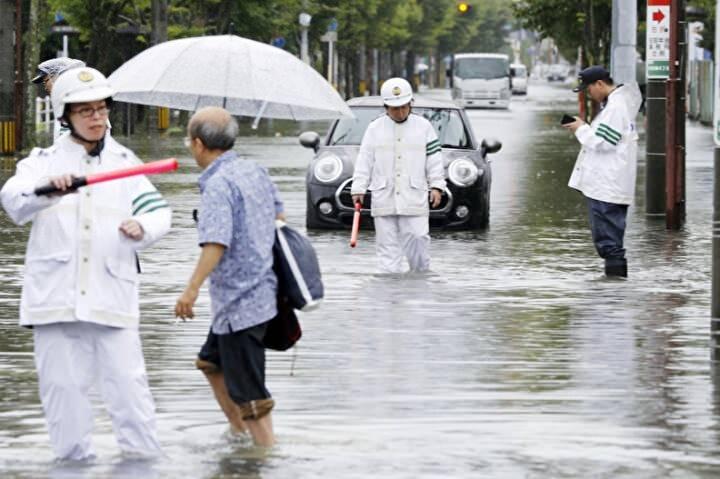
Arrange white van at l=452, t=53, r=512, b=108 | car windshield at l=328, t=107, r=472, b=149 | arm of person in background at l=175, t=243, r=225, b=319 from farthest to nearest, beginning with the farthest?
white van at l=452, t=53, r=512, b=108, car windshield at l=328, t=107, r=472, b=149, arm of person in background at l=175, t=243, r=225, b=319

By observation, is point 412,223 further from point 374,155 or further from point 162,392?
point 162,392

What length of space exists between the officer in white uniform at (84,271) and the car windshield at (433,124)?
1310cm

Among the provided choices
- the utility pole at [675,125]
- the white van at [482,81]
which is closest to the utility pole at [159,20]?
the white van at [482,81]

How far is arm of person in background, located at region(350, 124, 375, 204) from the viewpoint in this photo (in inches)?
608

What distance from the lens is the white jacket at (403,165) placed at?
15289 mm

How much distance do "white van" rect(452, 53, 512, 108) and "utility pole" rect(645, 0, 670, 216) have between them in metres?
52.8

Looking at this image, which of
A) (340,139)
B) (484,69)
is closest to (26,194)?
(340,139)

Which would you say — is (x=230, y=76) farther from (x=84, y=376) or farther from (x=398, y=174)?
(x=398, y=174)

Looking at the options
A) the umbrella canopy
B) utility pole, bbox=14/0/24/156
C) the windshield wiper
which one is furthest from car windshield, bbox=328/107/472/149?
utility pole, bbox=14/0/24/156

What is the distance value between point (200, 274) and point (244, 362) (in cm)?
44

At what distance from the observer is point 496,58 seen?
76.3m

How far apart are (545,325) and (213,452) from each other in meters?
4.75

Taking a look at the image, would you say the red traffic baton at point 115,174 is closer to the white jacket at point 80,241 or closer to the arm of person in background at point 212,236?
the white jacket at point 80,241

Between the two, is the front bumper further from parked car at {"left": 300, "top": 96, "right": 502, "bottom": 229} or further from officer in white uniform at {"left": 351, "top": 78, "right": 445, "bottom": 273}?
officer in white uniform at {"left": 351, "top": 78, "right": 445, "bottom": 273}
